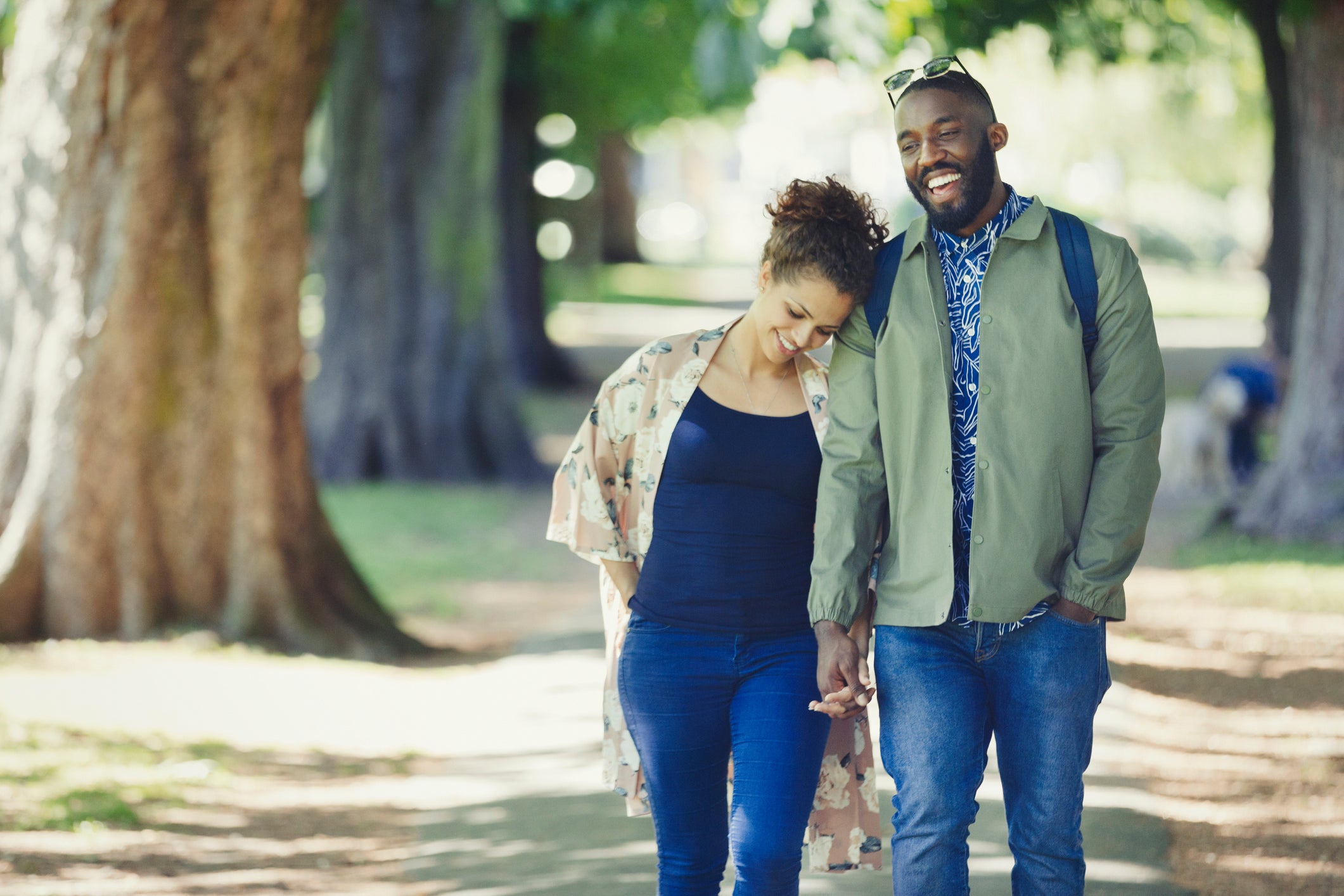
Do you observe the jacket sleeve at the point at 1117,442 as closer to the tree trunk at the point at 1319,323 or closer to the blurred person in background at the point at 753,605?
the blurred person in background at the point at 753,605

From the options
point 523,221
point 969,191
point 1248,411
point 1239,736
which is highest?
point 523,221

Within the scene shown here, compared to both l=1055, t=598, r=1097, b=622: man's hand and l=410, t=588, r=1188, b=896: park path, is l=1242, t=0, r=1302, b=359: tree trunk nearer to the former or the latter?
l=410, t=588, r=1188, b=896: park path

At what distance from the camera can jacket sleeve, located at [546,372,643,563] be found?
3.67 metres

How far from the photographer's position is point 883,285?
338 cm

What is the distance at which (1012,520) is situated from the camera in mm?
3188

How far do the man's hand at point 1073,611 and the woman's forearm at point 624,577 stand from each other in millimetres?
981

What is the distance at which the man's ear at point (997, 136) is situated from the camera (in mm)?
3354

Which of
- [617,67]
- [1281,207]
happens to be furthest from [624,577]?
[617,67]

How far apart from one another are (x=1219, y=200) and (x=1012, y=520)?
53693 millimetres

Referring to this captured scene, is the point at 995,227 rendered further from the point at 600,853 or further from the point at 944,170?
the point at 600,853

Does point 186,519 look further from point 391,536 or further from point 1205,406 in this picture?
point 1205,406

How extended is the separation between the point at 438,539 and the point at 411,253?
3865 millimetres

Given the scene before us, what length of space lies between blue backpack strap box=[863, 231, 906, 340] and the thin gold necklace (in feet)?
0.93

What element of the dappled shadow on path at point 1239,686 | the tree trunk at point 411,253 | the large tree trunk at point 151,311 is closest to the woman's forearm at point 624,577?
the dappled shadow on path at point 1239,686
